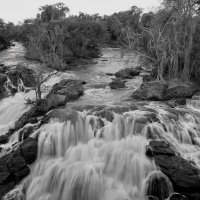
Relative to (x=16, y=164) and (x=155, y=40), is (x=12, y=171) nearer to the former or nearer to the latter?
(x=16, y=164)

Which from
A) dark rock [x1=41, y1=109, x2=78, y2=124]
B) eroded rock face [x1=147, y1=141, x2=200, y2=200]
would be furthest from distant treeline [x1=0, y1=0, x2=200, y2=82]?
eroded rock face [x1=147, y1=141, x2=200, y2=200]

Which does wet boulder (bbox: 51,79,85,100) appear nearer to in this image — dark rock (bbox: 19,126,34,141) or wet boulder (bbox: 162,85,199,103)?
dark rock (bbox: 19,126,34,141)

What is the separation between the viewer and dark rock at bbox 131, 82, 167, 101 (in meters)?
18.1

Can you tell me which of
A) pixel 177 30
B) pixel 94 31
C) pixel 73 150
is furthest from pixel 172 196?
pixel 94 31

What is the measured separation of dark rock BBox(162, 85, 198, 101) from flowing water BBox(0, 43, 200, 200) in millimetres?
2208

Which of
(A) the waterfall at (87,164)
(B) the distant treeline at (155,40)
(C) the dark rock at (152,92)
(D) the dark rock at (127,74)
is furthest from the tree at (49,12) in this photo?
(A) the waterfall at (87,164)

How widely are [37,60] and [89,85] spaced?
12.7 meters

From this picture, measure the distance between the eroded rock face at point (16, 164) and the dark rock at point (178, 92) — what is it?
9.96 metres

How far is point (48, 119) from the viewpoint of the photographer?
13.7 meters

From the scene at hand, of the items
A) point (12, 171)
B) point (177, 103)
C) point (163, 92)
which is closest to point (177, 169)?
point (12, 171)

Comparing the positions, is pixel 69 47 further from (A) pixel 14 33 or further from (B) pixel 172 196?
(B) pixel 172 196

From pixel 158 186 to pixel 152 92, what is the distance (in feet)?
29.8

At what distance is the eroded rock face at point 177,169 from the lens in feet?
32.3

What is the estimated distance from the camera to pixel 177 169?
33.5 feet
